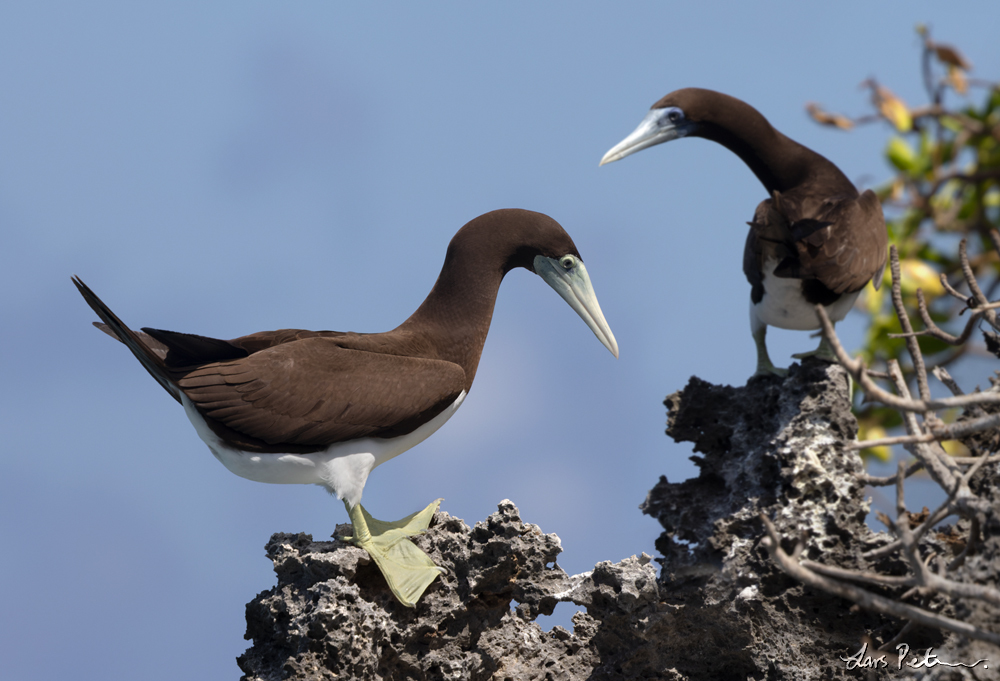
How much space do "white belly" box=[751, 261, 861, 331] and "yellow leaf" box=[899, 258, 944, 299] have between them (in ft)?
5.01

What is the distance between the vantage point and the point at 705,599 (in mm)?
3598

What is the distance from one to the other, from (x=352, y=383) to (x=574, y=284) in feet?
4.11

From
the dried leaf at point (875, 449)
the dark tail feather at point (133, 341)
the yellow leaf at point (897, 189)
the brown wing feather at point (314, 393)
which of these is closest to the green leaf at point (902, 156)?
the yellow leaf at point (897, 189)

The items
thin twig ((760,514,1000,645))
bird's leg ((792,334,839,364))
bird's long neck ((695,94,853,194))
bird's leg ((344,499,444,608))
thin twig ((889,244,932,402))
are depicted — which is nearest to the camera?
→ thin twig ((760,514,1000,645))

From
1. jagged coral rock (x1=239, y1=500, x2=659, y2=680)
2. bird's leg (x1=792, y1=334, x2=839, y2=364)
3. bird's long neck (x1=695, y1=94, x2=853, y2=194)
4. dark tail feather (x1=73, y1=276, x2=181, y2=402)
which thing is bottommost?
jagged coral rock (x1=239, y1=500, x2=659, y2=680)

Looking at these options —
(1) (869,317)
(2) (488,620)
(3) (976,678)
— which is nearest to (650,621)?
(2) (488,620)

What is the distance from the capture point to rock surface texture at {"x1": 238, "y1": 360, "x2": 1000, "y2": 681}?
138 inches

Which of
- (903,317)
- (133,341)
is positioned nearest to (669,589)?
(903,317)

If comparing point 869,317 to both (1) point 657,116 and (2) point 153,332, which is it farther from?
(2) point 153,332

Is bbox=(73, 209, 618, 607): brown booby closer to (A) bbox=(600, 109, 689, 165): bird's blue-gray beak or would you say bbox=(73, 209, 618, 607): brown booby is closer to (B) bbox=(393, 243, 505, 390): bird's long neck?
(B) bbox=(393, 243, 505, 390): bird's long neck

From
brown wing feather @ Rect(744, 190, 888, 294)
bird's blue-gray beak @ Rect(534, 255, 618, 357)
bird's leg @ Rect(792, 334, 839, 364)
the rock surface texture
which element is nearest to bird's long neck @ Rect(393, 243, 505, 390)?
bird's blue-gray beak @ Rect(534, 255, 618, 357)

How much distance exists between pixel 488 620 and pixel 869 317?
12.3 ft

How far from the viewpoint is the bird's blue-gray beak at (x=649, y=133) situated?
4.38 metres

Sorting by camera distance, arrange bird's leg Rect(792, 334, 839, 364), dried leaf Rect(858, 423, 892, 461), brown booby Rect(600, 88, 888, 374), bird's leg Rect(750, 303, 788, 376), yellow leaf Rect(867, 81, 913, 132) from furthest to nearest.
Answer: dried leaf Rect(858, 423, 892, 461)
yellow leaf Rect(867, 81, 913, 132)
bird's leg Rect(750, 303, 788, 376)
bird's leg Rect(792, 334, 839, 364)
brown booby Rect(600, 88, 888, 374)
